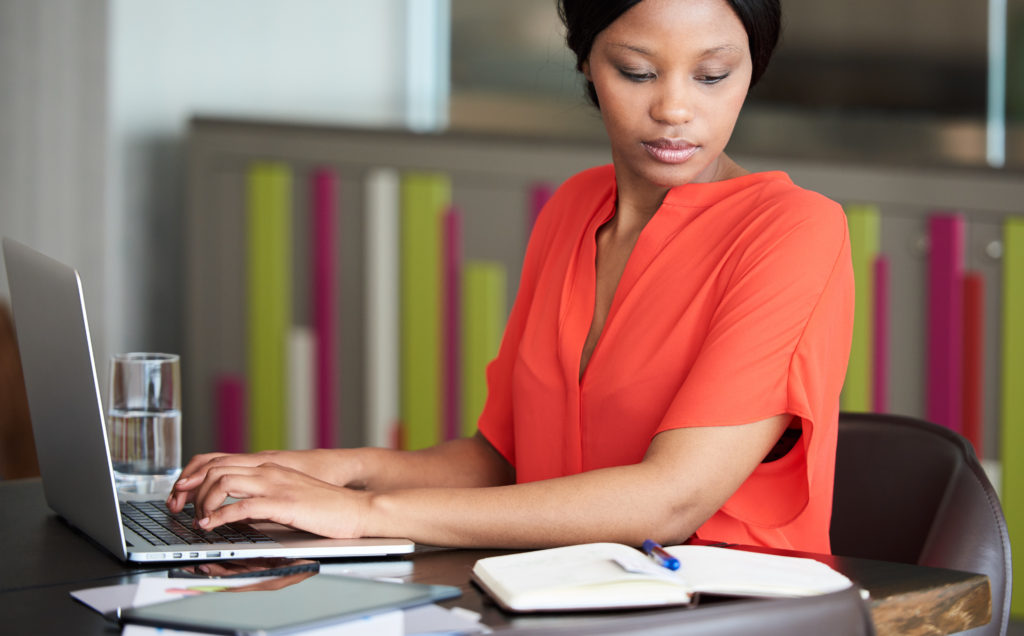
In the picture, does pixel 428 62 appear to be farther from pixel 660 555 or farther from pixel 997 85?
pixel 660 555

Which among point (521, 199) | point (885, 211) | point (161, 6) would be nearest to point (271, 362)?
point (521, 199)

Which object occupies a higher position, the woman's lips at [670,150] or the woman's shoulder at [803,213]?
the woman's lips at [670,150]

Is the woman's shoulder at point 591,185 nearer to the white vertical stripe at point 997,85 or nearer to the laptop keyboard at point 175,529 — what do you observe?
the laptop keyboard at point 175,529

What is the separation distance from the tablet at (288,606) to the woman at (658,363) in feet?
0.58

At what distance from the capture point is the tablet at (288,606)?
0.84m

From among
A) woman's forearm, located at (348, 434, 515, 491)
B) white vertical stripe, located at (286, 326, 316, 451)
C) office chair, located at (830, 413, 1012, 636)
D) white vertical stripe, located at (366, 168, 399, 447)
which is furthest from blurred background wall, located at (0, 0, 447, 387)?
office chair, located at (830, 413, 1012, 636)

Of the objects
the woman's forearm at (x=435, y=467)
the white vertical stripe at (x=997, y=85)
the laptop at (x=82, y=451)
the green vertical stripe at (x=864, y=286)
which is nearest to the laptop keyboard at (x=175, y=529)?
the laptop at (x=82, y=451)

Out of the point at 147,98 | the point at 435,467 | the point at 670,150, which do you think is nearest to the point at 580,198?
the point at 670,150

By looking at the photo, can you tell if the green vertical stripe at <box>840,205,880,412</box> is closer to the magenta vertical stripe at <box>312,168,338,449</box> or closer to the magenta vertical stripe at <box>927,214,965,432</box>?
the magenta vertical stripe at <box>927,214,965,432</box>

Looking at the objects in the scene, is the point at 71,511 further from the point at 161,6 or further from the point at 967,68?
the point at 967,68

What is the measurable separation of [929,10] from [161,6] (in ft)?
6.96

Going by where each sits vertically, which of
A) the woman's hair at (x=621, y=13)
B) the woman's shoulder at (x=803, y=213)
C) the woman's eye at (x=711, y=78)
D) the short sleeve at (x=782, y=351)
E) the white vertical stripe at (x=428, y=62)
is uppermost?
the white vertical stripe at (x=428, y=62)

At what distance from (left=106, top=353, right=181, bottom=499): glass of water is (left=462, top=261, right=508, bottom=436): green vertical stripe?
166 cm

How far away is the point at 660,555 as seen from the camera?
1.00 m
